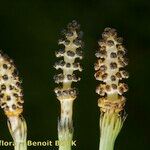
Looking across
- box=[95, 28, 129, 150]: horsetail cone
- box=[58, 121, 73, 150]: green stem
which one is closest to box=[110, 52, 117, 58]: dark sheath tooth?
box=[95, 28, 129, 150]: horsetail cone

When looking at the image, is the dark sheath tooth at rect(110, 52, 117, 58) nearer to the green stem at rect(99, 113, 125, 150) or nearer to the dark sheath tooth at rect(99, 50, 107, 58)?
the dark sheath tooth at rect(99, 50, 107, 58)

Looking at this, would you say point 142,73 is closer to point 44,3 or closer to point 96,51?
point 96,51

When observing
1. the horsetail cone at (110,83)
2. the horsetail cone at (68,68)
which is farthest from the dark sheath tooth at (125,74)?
the horsetail cone at (68,68)

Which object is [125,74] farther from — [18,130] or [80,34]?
[18,130]

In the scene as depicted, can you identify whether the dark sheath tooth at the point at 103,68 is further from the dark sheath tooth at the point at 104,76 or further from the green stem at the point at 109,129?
the green stem at the point at 109,129

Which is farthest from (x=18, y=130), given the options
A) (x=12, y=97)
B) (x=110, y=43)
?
(x=110, y=43)
